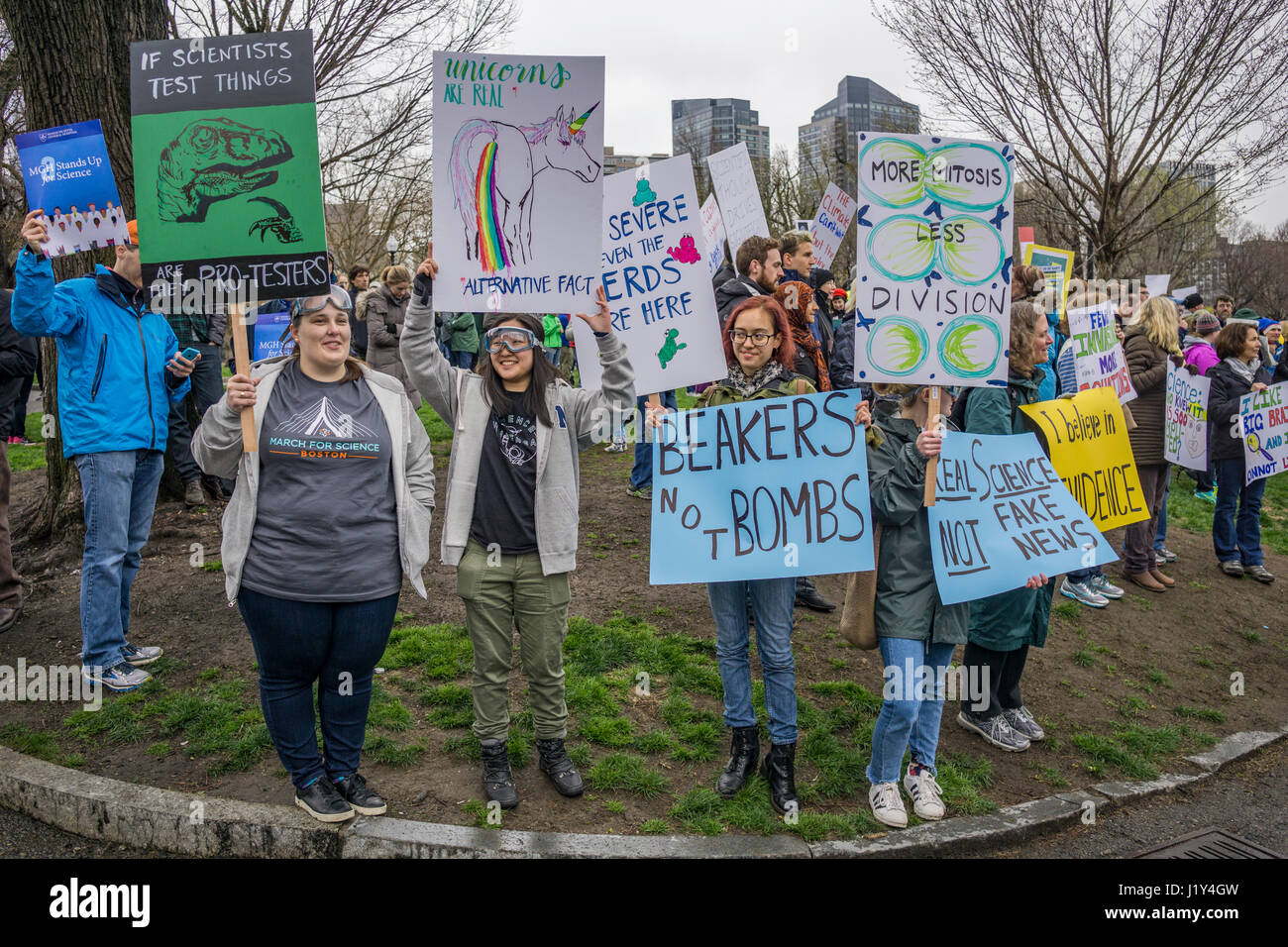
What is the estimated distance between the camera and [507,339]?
386 cm

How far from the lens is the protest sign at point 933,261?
4.01m

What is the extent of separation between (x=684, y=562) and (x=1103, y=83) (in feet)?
48.7

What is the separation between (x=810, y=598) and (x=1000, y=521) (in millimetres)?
2351

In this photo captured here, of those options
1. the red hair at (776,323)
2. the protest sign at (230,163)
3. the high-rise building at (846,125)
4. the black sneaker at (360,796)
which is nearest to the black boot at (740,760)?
the black sneaker at (360,796)

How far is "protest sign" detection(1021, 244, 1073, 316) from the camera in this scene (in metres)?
8.15

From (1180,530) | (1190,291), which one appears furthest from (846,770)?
(1190,291)

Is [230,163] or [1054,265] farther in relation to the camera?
[1054,265]

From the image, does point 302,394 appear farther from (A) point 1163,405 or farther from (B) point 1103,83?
(B) point 1103,83

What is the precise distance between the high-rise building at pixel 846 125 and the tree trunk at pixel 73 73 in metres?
10.3

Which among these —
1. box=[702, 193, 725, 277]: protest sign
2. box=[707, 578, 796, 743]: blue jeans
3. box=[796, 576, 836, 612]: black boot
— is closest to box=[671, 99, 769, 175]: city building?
box=[702, 193, 725, 277]: protest sign

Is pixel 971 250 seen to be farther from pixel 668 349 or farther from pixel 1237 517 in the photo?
pixel 1237 517

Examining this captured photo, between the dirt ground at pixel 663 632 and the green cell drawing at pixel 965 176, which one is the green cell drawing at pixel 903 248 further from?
the dirt ground at pixel 663 632

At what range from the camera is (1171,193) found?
20188 millimetres

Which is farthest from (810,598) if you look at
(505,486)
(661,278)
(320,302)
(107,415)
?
(107,415)
